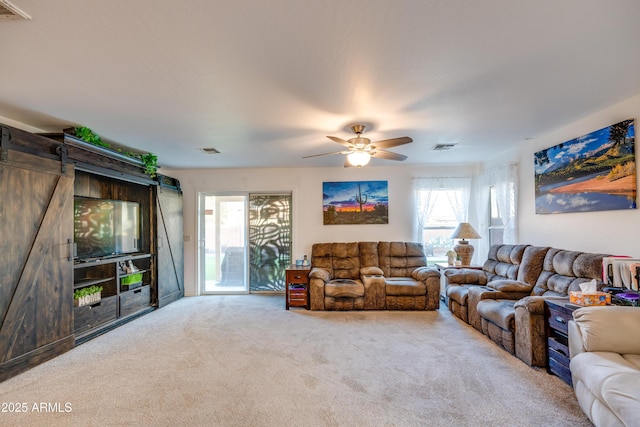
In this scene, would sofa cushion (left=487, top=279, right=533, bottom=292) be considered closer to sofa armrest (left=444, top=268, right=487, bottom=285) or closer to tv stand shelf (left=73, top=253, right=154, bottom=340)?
sofa armrest (left=444, top=268, right=487, bottom=285)

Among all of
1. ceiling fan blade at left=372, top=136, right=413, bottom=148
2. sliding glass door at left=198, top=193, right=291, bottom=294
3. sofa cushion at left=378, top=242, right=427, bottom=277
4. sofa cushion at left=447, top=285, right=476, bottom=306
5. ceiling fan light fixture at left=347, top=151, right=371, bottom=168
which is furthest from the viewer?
sliding glass door at left=198, top=193, right=291, bottom=294

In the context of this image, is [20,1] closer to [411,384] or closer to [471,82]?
[471,82]

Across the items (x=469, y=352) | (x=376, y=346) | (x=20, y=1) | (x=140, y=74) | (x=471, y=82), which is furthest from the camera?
(x=376, y=346)

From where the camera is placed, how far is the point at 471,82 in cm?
235

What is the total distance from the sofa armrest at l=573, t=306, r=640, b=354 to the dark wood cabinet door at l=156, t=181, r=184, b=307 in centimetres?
541

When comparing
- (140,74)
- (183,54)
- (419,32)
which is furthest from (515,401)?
Answer: (140,74)

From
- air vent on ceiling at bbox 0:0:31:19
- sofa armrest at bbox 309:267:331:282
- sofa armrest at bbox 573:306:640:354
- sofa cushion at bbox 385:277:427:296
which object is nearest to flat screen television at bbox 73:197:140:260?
air vent on ceiling at bbox 0:0:31:19

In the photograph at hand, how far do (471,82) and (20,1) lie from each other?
2873 mm

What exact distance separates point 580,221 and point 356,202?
3311 millimetres

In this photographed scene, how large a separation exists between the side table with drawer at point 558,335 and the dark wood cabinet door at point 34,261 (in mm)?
4830

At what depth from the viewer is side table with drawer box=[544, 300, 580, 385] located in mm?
2392

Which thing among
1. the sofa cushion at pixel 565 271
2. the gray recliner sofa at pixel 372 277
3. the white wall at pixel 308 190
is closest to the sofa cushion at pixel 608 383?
the sofa cushion at pixel 565 271

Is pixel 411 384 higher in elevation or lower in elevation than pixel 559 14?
lower

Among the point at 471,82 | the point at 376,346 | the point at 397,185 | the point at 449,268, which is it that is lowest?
the point at 376,346
